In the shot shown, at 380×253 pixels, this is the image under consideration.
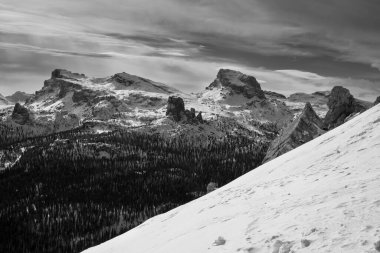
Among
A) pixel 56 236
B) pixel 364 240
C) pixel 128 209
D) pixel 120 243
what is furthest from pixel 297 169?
pixel 128 209

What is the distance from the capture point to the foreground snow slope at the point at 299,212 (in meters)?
14.8

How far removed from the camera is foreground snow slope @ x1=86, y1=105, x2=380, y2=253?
14.8 meters

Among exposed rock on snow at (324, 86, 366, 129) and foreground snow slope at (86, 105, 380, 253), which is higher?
foreground snow slope at (86, 105, 380, 253)

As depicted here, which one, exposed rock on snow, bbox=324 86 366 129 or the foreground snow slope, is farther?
exposed rock on snow, bbox=324 86 366 129

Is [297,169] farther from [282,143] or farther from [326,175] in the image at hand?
[282,143]

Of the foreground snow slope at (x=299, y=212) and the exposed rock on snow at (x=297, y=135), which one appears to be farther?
the exposed rock on snow at (x=297, y=135)

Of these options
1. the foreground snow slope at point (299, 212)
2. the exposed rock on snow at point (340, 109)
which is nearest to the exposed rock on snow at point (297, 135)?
the exposed rock on snow at point (340, 109)

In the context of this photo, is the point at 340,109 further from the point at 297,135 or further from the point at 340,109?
the point at 297,135

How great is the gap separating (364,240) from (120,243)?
55.0ft

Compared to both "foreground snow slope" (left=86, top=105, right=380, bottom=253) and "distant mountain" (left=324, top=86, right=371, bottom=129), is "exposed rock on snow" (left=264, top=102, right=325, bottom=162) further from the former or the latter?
"foreground snow slope" (left=86, top=105, right=380, bottom=253)

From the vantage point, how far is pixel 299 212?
58.1 feet

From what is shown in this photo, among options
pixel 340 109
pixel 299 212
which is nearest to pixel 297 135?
pixel 340 109

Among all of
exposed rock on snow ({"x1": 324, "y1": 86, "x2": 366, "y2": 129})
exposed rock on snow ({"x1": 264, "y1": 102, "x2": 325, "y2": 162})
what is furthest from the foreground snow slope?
exposed rock on snow ({"x1": 324, "y1": 86, "x2": 366, "y2": 129})

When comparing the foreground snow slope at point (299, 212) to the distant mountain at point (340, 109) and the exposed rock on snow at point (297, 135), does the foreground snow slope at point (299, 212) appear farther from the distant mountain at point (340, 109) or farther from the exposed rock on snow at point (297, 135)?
the distant mountain at point (340, 109)
